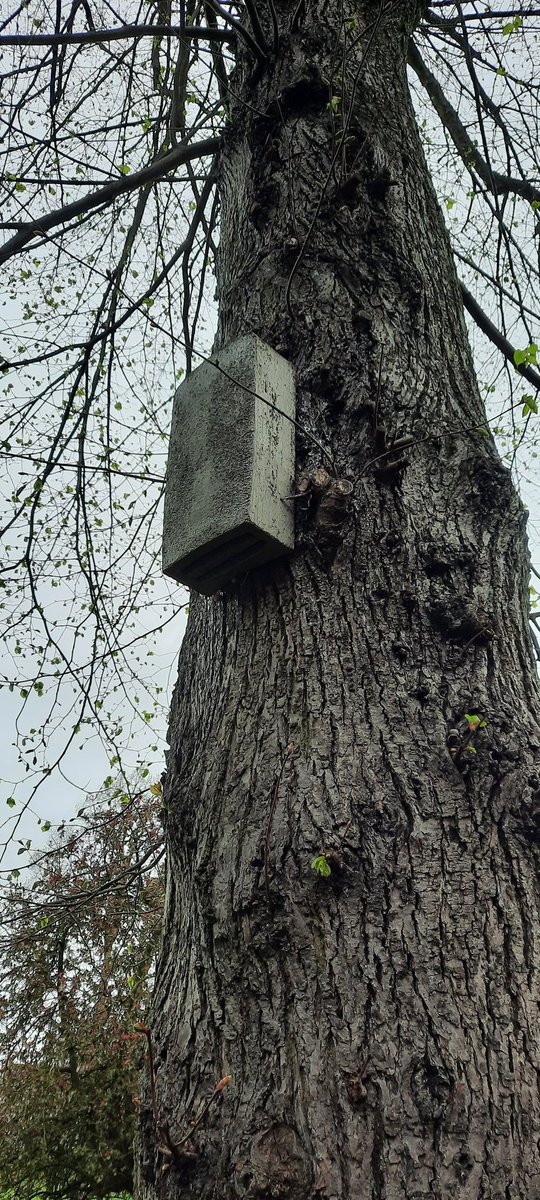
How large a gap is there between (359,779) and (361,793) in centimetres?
3

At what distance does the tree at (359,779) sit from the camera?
118 cm

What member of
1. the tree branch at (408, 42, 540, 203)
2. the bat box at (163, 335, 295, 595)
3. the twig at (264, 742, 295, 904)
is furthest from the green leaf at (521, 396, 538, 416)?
the tree branch at (408, 42, 540, 203)

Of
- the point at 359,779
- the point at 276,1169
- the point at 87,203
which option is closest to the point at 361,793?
the point at 359,779

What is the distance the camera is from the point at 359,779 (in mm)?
1425

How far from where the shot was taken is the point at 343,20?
8.46 feet

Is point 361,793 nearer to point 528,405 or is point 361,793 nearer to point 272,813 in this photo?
point 272,813

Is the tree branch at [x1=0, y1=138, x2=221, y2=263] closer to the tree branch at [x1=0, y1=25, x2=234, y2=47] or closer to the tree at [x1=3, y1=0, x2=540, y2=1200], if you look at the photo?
the tree branch at [x1=0, y1=25, x2=234, y2=47]

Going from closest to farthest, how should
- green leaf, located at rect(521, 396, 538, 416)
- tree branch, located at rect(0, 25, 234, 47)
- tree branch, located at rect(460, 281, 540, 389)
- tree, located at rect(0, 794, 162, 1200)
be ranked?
1. green leaf, located at rect(521, 396, 538, 416)
2. tree branch, located at rect(0, 25, 234, 47)
3. tree branch, located at rect(460, 281, 540, 389)
4. tree, located at rect(0, 794, 162, 1200)

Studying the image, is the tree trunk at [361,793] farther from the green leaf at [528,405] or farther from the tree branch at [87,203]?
the tree branch at [87,203]

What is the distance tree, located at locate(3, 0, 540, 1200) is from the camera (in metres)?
1.18

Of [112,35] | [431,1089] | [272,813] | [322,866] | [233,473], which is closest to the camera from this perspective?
[431,1089]

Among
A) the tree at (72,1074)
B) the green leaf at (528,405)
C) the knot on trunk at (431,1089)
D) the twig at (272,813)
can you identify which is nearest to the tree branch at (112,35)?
the green leaf at (528,405)

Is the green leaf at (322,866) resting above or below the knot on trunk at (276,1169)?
above

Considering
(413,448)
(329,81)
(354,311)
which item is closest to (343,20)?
(329,81)
